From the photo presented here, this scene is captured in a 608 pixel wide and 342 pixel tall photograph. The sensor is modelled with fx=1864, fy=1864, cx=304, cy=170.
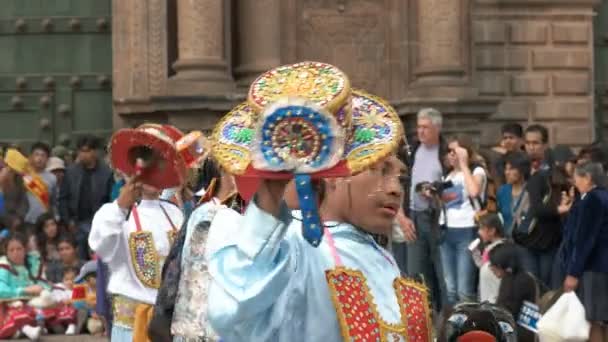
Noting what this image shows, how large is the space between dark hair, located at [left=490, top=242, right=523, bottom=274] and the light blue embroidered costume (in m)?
7.90

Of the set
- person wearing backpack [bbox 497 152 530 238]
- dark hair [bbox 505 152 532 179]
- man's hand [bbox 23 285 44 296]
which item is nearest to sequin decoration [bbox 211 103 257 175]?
person wearing backpack [bbox 497 152 530 238]

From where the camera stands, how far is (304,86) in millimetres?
4723

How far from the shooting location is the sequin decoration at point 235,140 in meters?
4.71

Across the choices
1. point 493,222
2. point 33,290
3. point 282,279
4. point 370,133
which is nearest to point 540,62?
point 493,222

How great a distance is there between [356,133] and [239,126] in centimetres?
31

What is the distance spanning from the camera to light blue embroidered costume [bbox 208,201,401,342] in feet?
15.1

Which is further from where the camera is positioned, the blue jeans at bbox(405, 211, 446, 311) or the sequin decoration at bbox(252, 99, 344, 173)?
the blue jeans at bbox(405, 211, 446, 311)

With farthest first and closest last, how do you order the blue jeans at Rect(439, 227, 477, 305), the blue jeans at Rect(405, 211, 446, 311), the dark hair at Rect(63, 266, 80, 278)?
the dark hair at Rect(63, 266, 80, 278) < the blue jeans at Rect(405, 211, 446, 311) < the blue jeans at Rect(439, 227, 477, 305)

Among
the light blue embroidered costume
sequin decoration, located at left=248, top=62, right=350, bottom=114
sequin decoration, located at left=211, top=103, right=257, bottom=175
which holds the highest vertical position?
sequin decoration, located at left=248, top=62, right=350, bottom=114

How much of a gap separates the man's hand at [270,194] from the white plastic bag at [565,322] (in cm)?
787

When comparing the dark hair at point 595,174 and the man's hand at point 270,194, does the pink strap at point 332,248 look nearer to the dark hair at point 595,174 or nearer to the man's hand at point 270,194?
the man's hand at point 270,194

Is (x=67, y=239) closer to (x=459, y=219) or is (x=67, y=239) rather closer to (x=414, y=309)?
(x=459, y=219)

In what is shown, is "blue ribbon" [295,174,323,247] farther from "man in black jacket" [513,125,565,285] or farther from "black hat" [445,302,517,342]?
"man in black jacket" [513,125,565,285]

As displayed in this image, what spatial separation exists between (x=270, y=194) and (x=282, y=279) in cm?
23
